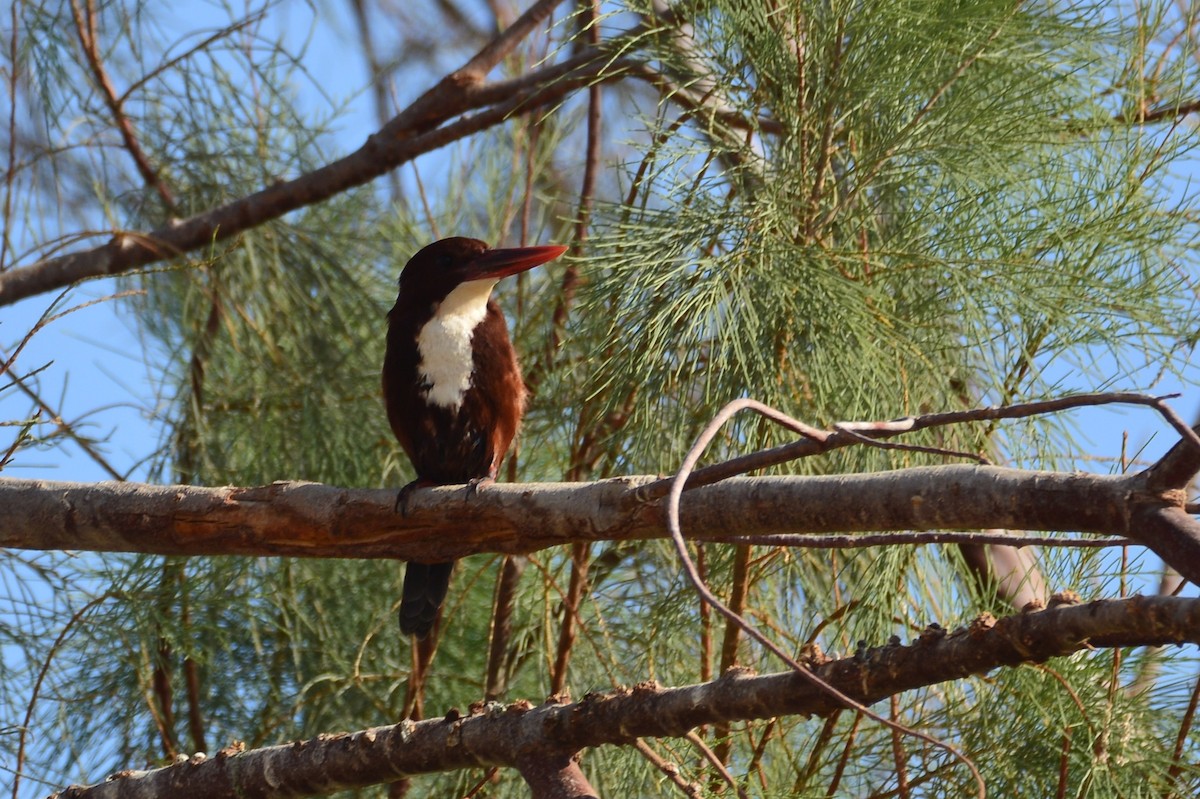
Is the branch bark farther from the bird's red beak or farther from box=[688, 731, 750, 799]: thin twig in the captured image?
the bird's red beak

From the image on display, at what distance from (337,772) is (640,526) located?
1.51ft

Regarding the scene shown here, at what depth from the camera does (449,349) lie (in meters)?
2.38

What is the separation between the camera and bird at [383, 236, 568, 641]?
2.36 m

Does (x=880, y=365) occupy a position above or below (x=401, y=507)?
above

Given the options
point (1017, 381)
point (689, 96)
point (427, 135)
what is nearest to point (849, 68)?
point (689, 96)

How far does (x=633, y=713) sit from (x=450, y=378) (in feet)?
3.66

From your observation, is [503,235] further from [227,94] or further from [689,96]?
[689,96]

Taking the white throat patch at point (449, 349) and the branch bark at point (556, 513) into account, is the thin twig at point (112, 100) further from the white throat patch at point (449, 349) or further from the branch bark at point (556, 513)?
the branch bark at point (556, 513)

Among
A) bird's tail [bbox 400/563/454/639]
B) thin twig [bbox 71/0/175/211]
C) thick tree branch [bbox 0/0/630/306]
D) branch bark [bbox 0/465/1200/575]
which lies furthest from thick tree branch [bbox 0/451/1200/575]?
thin twig [bbox 71/0/175/211]

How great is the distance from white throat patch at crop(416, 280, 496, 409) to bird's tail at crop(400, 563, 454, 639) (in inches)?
12.0

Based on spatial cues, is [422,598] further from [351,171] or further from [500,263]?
[351,171]

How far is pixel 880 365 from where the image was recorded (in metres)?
1.82

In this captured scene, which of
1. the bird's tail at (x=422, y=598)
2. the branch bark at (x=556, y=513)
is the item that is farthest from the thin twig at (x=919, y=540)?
the bird's tail at (x=422, y=598)

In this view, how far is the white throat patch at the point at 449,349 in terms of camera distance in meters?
2.37
